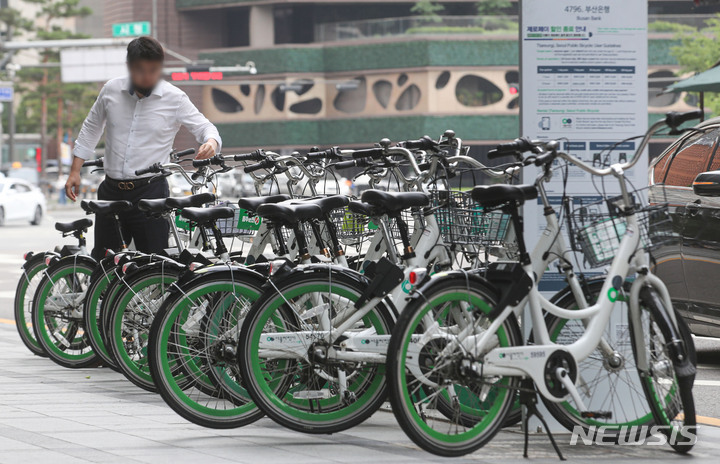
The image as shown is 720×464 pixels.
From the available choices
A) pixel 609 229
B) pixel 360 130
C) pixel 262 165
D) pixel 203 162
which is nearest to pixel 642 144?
pixel 609 229

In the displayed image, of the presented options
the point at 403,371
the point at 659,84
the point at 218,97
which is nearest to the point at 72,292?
the point at 403,371

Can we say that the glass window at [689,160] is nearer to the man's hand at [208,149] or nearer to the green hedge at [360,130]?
the man's hand at [208,149]

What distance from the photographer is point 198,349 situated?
5.57 meters

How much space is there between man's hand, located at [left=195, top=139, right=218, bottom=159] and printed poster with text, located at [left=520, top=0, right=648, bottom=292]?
2.20 m

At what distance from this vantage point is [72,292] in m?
7.98

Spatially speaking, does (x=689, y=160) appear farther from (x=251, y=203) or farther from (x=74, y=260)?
(x=74, y=260)

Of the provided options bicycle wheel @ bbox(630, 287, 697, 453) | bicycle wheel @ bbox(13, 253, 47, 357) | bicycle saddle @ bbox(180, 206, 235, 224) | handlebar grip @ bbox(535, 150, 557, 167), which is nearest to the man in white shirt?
bicycle wheel @ bbox(13, 253, 47, 357)

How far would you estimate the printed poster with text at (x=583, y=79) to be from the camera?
5523 mm

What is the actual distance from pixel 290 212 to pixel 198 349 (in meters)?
0.82

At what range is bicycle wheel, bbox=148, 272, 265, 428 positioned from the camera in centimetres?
543

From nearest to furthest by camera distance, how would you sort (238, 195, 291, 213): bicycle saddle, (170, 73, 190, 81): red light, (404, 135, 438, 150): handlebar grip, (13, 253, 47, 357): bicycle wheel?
(238, 195, 291, 213): bicycle saddle
(404, 135, 438, 150): handlebar grip
(13, 253, 47, 357): bicycle wheel
(170, 73, 190, 81): red light

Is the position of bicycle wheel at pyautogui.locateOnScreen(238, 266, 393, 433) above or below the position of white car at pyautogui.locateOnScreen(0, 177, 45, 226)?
above

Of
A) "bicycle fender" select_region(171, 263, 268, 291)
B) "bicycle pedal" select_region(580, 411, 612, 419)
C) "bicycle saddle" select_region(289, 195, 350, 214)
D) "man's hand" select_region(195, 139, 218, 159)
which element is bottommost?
"bicycle pedal" select_region(580, 411, 612, 419)

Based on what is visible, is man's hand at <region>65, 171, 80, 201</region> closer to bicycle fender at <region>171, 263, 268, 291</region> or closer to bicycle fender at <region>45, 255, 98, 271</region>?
bicycle fender at <region>45, 255, 98, 271</region>
